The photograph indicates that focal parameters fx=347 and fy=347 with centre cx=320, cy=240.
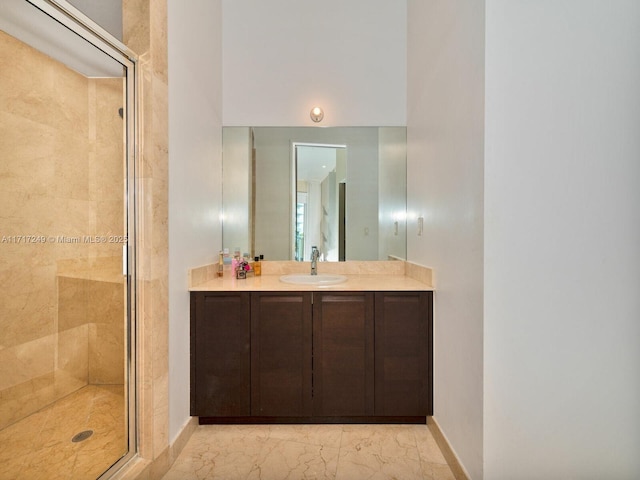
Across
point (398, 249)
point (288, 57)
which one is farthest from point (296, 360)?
point (288, 57)

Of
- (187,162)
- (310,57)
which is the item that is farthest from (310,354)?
(310,57)

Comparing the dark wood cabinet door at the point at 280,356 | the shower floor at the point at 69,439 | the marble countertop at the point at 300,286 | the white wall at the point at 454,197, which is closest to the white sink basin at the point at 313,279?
the marble countertop at the point at 300,286

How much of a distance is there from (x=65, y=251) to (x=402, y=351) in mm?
1760

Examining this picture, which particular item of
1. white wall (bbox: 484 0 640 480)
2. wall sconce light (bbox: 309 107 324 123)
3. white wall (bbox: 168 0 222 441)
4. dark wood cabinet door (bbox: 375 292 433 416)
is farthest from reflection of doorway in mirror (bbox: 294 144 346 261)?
white wall (bbox: 484 0 640 480)

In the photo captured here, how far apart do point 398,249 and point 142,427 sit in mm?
1889

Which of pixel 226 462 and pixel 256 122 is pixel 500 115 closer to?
pixel 256 122

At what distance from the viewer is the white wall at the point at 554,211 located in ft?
4.25

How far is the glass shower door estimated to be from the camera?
1.37 metres

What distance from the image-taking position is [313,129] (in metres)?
2.63

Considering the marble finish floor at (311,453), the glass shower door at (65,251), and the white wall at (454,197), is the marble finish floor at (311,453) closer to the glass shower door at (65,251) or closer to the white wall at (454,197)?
the white wall at (454,197)

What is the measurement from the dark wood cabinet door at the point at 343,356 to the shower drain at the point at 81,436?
43.0 inches

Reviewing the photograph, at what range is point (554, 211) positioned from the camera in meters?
1.31

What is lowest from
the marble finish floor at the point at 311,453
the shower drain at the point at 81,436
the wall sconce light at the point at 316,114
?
the marble finish floor at the point at 311,453

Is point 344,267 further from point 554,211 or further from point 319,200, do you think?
point 554,211
